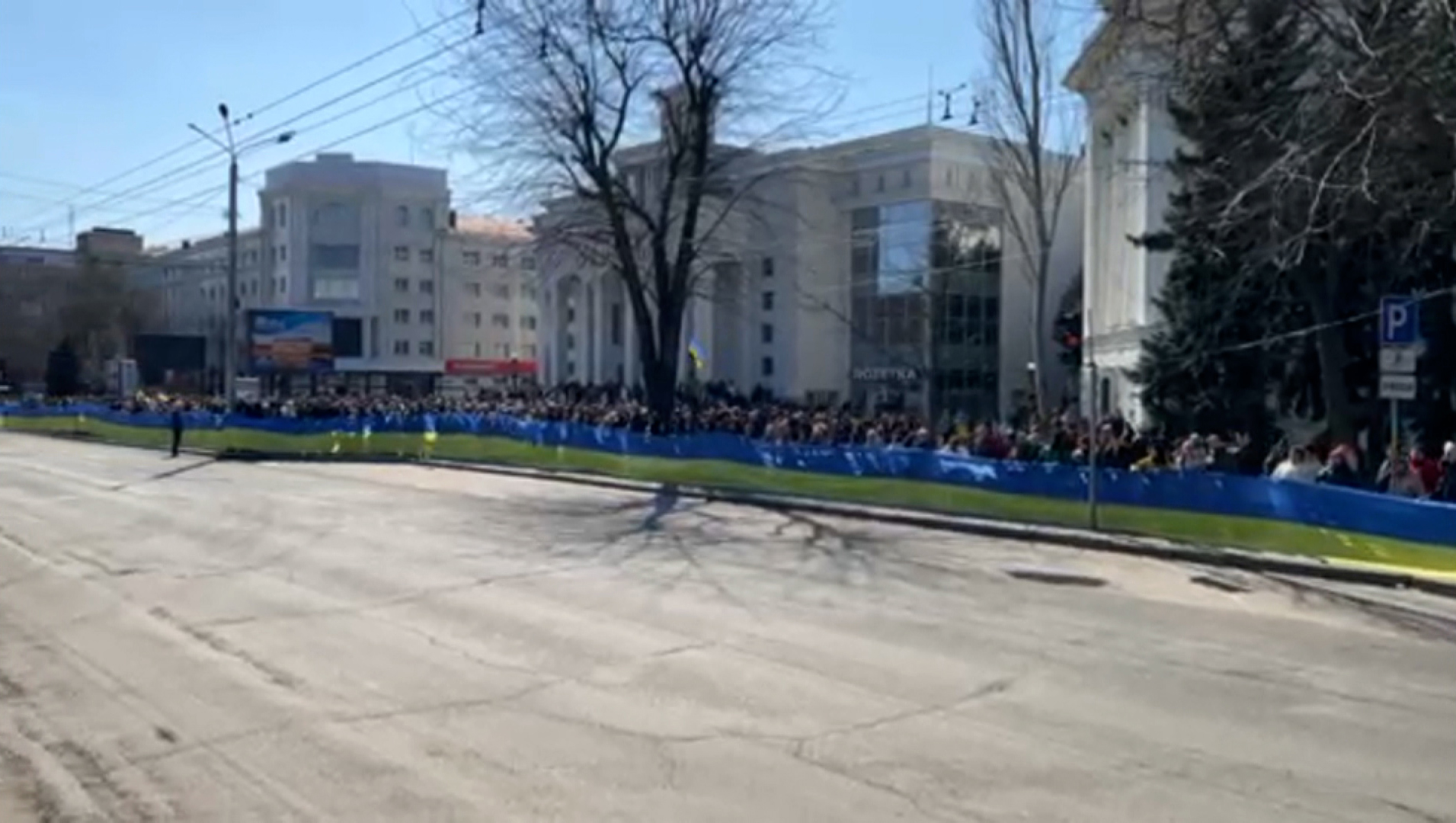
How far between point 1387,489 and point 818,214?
60054mm

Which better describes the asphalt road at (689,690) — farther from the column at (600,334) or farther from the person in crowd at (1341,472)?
the column at (600,334)

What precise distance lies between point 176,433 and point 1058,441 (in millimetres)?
30844

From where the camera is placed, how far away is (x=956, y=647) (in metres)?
10.4

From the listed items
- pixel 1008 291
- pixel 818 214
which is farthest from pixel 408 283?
pixel 1008 291

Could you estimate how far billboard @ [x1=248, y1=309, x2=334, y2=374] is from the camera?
219ft

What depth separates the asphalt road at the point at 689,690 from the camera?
6.40 meters

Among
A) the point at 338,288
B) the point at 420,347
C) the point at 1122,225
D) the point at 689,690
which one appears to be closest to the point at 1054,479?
the point at 689,690

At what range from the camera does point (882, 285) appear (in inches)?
2820

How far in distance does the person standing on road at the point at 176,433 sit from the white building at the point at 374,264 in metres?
63.2

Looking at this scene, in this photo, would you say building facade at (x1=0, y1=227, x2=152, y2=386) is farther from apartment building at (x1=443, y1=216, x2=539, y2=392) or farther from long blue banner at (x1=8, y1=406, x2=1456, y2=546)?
long blue banner at (x1=8, y1=406, x2=1456, y2=546)

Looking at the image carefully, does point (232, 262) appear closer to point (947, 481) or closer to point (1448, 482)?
point (947, 481)

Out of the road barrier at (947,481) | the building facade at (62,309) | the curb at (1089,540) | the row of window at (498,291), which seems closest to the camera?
the curb at (1089,540)

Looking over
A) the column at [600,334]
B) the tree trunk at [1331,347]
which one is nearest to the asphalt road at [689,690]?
the tree trunk at [1331,347]

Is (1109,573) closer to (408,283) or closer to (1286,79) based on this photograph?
(1286,79)
